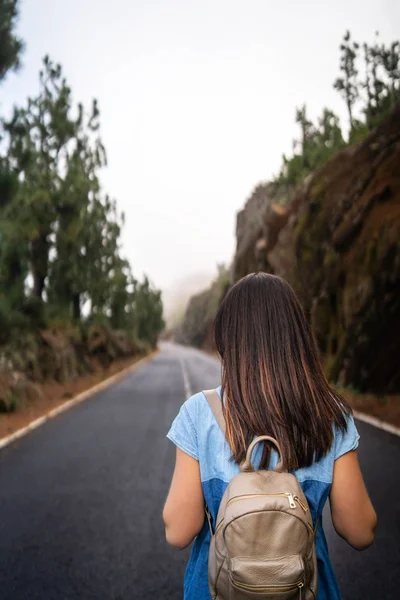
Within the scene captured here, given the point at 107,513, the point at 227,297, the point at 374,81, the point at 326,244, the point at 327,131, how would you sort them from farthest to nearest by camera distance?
the point at 327,131
the point at 374,81
the point at 326,244
the point at 107,513
the point at 227,297

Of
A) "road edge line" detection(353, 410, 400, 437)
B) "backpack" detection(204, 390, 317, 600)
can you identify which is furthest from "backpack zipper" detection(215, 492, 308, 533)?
"road edge line" detection(353, 410, 400, 437)

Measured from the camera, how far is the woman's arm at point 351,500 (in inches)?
64.5

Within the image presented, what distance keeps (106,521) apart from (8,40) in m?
10.2

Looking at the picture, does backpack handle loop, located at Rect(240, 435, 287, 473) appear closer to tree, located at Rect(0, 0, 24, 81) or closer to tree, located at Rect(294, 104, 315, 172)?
tree, located at Rect(0, 0, 24, 81)

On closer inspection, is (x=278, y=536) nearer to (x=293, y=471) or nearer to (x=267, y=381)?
(x=293, y=471)

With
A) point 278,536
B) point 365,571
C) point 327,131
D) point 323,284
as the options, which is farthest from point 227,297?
point 327,131

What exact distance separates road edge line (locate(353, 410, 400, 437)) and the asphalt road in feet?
1.44

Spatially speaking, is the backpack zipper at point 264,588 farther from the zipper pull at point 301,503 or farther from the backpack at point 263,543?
the zipper pull at point 301,503

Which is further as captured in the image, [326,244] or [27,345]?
[326,244]

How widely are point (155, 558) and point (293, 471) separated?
322 cm

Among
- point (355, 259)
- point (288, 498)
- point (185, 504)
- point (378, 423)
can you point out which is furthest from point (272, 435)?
point (355, 259)

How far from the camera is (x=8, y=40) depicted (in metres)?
11.5

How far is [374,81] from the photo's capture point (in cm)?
2778

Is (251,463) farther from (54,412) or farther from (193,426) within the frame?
(54,412)
